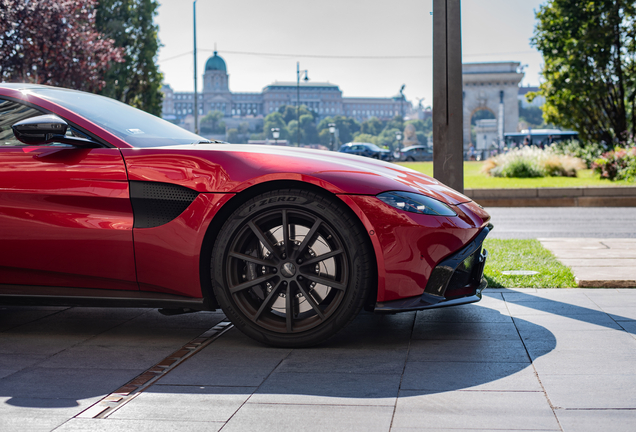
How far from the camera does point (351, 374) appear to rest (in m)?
2.90

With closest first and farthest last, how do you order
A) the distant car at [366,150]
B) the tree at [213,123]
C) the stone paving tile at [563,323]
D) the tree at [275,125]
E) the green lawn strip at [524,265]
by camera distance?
the stone paving tile at [563,323] < the green lawn strip at [524,265] < the distant car at [366,150] < the tree at [275,125] < the tree at [213,123]

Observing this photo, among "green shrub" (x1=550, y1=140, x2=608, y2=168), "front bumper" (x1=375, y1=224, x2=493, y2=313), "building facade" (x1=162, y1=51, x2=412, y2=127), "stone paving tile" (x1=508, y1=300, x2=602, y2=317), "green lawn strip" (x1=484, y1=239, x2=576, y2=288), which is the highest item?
"building facade" (x1=162, y1=51, x2=412, y2=127)

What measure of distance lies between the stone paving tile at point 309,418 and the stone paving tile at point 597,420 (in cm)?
61

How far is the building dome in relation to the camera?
15200cm

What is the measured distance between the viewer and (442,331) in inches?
144

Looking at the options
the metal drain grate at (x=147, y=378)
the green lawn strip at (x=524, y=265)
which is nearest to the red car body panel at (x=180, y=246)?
A: the metal drain grate at (x=147, y=378)

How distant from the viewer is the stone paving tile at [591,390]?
245 cm

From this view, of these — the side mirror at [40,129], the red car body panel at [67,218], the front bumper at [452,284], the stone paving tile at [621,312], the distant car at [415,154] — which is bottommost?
the stone paving tile at [621,312]

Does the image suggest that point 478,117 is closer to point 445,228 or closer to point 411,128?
point 411,128

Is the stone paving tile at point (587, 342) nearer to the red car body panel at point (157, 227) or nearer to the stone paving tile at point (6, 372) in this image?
the red car body panel at point (157, 227)

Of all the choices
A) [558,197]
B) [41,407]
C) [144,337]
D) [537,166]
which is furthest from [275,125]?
[41,407]

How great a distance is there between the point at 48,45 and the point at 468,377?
15.0 meters

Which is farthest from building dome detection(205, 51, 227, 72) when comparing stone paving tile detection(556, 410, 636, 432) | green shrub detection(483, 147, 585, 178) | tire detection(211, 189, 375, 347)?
stone paving tile detection(556, 410, 636, 432)

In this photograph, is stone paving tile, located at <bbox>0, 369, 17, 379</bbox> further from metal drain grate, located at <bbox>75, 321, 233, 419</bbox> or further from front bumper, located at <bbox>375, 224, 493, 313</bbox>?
front bumper, located at <bbox>375, 224, 493, 313</bbox>
